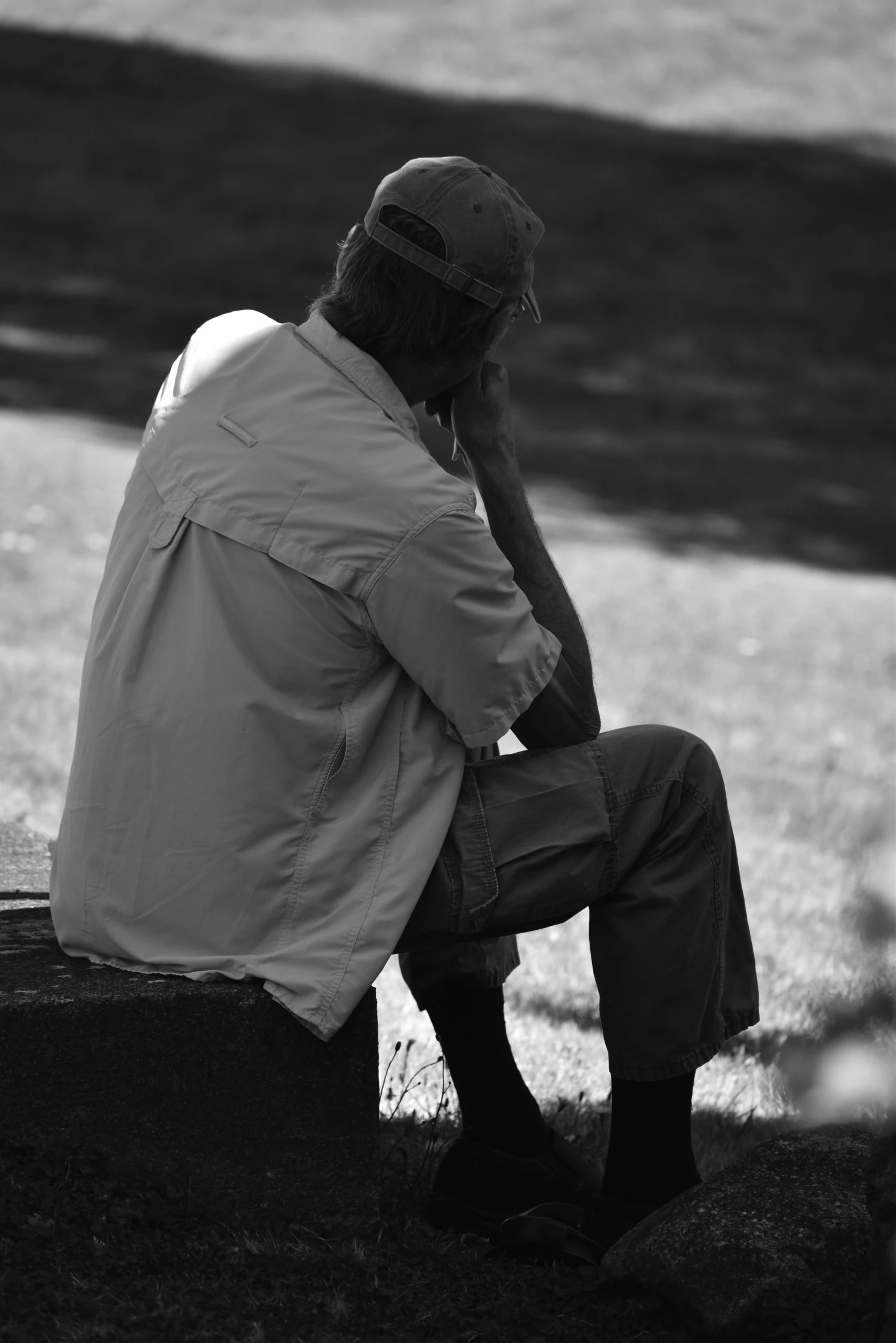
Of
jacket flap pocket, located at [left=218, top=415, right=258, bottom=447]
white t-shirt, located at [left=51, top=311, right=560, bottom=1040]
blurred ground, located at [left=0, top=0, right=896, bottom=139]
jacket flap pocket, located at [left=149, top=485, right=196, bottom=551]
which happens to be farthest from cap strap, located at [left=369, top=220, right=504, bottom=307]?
blurred ground, located at [left=0, top=0, right=896, bottom=139]

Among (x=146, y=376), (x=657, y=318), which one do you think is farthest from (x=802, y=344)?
(x=146, y=376)

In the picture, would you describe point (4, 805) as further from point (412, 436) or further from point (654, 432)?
point (654, 432)

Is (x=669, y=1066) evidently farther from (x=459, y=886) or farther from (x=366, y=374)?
(x=366, y=374)

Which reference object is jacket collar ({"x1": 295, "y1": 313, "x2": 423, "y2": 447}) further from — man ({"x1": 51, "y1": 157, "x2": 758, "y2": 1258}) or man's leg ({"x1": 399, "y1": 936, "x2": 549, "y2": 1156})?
man's leg ({"x1": 399, "y1": 936, "x2": 549, "y2": 1156})

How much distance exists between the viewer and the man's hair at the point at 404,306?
2.79m

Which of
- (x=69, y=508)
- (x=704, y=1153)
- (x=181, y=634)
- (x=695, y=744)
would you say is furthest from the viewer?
(x=69, y=508)

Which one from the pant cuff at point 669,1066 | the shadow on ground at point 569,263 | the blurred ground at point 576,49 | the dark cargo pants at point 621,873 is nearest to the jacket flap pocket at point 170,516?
the dark cargo pants at point 621,873

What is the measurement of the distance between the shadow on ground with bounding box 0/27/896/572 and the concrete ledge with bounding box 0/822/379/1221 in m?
8.86

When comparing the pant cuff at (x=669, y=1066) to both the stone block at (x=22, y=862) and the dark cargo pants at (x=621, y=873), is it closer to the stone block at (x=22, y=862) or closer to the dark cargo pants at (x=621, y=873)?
the dark cargo pants at (x=621, y=873)

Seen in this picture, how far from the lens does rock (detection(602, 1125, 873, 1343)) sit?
260cm

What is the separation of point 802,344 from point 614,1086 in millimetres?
16065

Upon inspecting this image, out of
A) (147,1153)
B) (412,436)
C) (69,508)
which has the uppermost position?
(412,436)

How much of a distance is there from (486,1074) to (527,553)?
94 cm

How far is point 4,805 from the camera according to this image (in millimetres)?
5379
